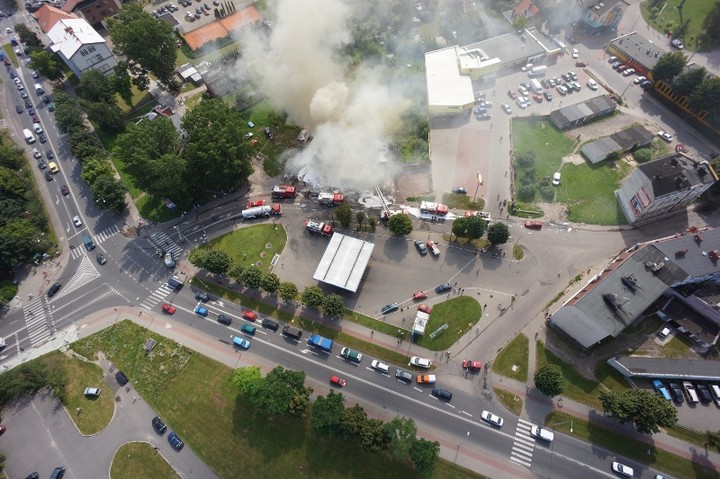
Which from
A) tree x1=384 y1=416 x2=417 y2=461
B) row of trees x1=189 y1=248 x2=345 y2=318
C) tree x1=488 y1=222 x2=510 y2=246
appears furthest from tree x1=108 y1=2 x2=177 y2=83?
tree x1=384 y1=416 x2=417 y2=461

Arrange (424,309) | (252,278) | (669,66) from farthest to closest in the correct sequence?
(669,66), (252,278), (424,309)

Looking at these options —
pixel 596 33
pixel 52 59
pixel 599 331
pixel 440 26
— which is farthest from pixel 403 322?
pixel 52 59

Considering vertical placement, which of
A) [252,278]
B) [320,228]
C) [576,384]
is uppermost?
[252,278]

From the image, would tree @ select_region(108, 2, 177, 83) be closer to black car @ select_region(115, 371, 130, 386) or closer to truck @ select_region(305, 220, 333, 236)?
truck @ select_region(305, 220, 333, 236)

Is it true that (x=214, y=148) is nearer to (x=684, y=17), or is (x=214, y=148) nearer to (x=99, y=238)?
(x=99, y=238)

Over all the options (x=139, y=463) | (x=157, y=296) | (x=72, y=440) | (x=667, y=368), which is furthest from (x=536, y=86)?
(x=72, y=440)

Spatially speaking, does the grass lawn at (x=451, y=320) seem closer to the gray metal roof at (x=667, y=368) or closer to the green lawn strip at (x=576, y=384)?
the green lawn strip at (x=576, y=384)

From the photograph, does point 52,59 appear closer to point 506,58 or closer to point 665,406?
point 506,58
